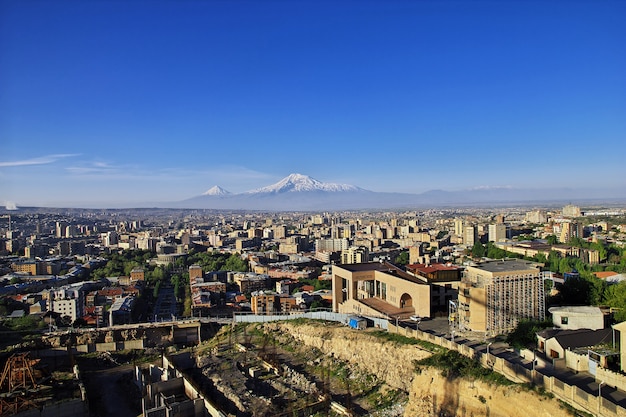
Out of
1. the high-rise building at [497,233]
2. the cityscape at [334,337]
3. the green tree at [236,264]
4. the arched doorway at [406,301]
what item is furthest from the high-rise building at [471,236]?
the arched doorway at [406,301]

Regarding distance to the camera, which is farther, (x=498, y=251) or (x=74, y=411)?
(x=498, y=251)

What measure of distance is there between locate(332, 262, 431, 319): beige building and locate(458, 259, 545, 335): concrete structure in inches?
66.8

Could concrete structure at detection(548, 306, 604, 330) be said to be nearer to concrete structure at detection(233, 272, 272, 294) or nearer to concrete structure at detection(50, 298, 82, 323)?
concrete structure at detection(233, 272, 272, 294)

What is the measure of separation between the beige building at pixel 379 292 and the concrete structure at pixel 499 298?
1697 millimetres

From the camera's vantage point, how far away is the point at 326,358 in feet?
38.1

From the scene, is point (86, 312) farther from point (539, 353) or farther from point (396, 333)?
point (539, 353)

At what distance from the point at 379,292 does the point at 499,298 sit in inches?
185

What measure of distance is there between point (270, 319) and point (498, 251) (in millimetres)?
17023

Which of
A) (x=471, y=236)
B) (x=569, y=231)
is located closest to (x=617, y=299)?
(x=569, y=231)

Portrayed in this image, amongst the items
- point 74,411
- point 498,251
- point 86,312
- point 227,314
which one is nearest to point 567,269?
point 498,251

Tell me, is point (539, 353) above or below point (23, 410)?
above

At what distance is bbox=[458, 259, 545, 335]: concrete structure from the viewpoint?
10.3m

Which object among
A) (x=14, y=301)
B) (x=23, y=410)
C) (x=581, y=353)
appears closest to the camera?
(x=581, y=353)

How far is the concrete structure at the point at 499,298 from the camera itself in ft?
33.9
